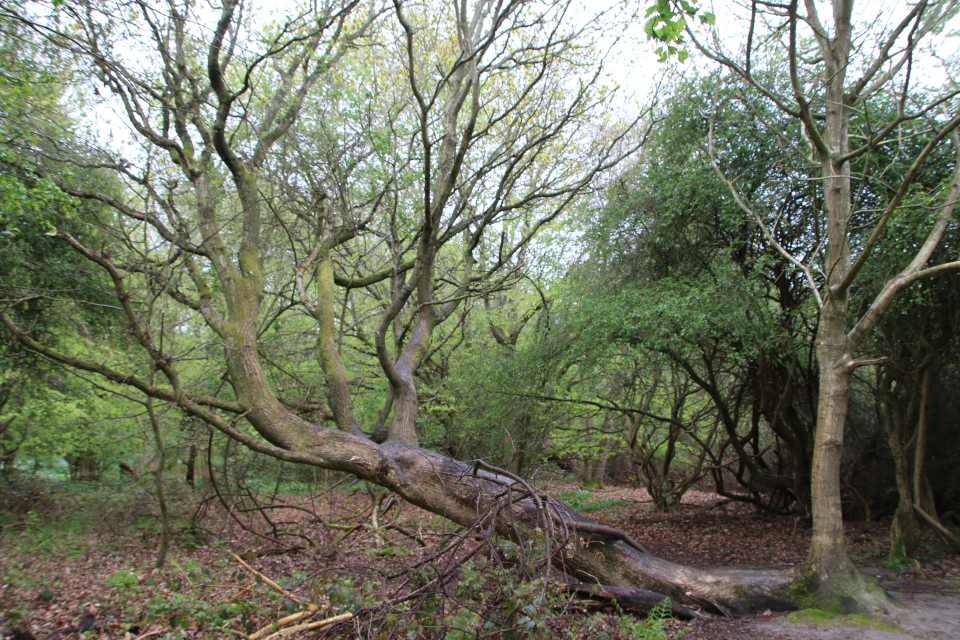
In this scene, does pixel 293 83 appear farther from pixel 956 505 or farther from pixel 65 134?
pixel 956 505

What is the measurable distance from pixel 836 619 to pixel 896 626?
402 mm

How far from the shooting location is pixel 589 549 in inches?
212

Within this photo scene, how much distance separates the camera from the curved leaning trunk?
504cm

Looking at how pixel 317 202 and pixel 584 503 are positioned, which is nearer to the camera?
pixel 317 202

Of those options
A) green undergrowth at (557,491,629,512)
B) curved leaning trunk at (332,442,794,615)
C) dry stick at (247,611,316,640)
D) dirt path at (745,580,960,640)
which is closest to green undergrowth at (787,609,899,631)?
dirt path at (745,580,960,640)

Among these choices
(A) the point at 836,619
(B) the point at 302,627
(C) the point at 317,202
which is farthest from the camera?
(C) the point at 317,202

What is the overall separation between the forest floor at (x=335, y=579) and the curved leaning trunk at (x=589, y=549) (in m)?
0.32

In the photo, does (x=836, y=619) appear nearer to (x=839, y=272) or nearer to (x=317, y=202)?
(x=839, y=272)

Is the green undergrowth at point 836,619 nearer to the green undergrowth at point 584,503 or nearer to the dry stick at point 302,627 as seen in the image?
the dry stick at point 302,627

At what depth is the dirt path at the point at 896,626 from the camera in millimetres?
4043

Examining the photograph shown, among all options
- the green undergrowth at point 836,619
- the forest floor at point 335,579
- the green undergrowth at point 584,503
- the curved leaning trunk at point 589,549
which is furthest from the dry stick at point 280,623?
the green undergrowth at point 584,503

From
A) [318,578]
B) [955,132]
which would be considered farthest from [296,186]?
[955,132]

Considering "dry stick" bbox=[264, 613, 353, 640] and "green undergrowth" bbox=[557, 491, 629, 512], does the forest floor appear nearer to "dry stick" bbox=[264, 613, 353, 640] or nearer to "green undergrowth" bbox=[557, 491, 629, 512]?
"dry stick" bbox=[264, 613, 353, 640]

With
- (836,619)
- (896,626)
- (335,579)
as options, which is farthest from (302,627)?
(896,626)
